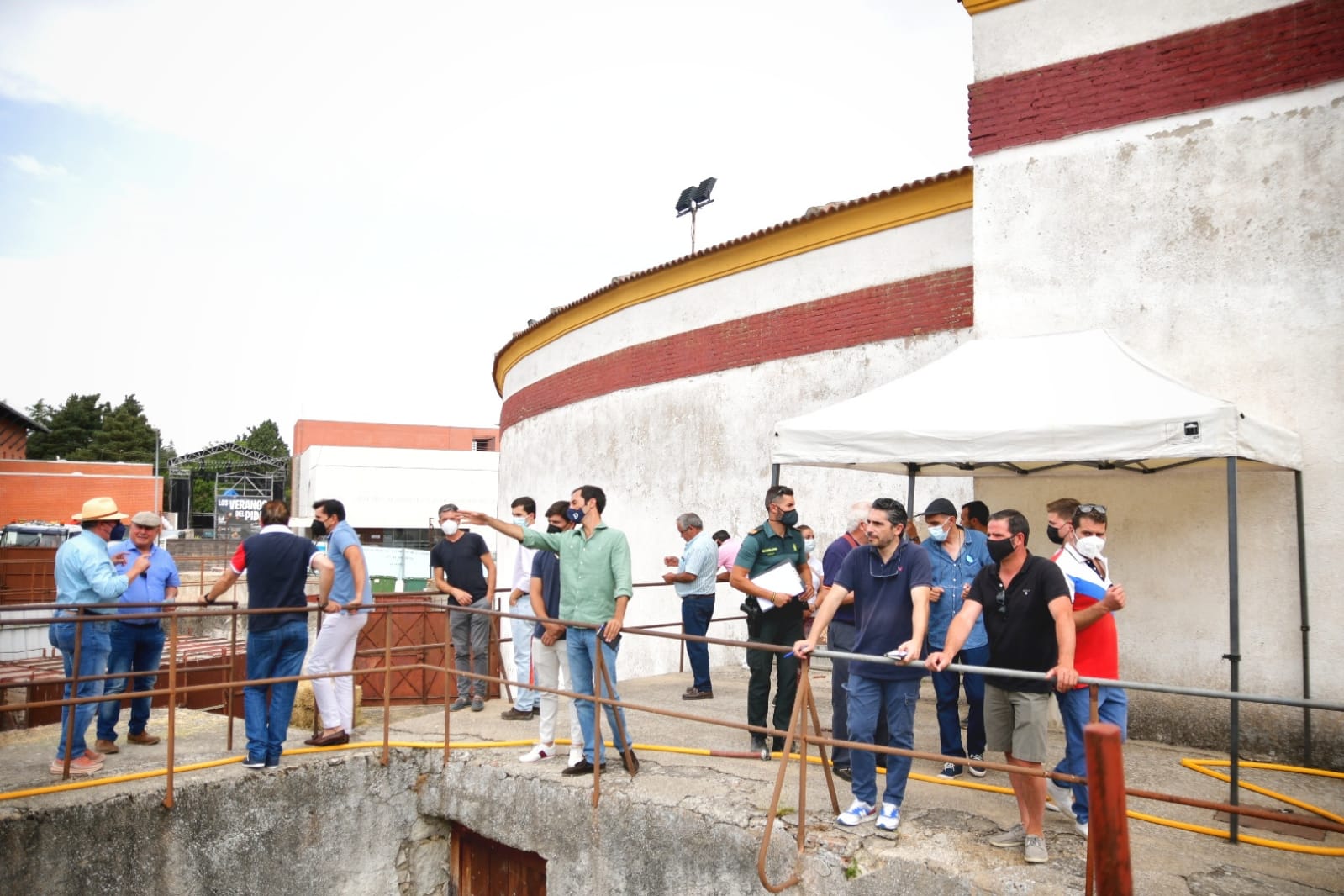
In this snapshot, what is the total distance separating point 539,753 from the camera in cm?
656

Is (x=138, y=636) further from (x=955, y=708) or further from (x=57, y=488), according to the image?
(x=57, y=488)

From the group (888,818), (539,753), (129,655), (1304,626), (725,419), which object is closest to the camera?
(888,818)

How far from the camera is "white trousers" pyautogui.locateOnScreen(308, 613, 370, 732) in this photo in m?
6.84

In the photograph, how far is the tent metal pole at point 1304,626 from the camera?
6.41 meters

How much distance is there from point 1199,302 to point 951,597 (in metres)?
3.08

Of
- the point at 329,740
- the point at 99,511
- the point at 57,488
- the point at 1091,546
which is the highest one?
the point at 57,488

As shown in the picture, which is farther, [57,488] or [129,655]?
[57,488]

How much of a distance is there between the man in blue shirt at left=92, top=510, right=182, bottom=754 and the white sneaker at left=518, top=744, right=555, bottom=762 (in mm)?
2713

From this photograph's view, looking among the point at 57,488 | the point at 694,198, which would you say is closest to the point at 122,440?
the point at 57,488

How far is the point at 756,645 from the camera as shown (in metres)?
5.39

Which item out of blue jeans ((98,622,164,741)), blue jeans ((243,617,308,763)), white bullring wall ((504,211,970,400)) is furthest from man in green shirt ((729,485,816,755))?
white bullring wall ((504,211,970,400))

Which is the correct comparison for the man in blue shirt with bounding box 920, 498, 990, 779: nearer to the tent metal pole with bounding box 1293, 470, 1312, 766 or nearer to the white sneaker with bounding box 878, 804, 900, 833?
the white sneaker with bounding box 878, 804, 900, 833

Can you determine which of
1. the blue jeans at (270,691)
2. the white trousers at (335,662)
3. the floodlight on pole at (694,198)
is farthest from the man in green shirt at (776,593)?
the floodlight on pole at (694,198)

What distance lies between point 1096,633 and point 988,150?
4.71 metres
